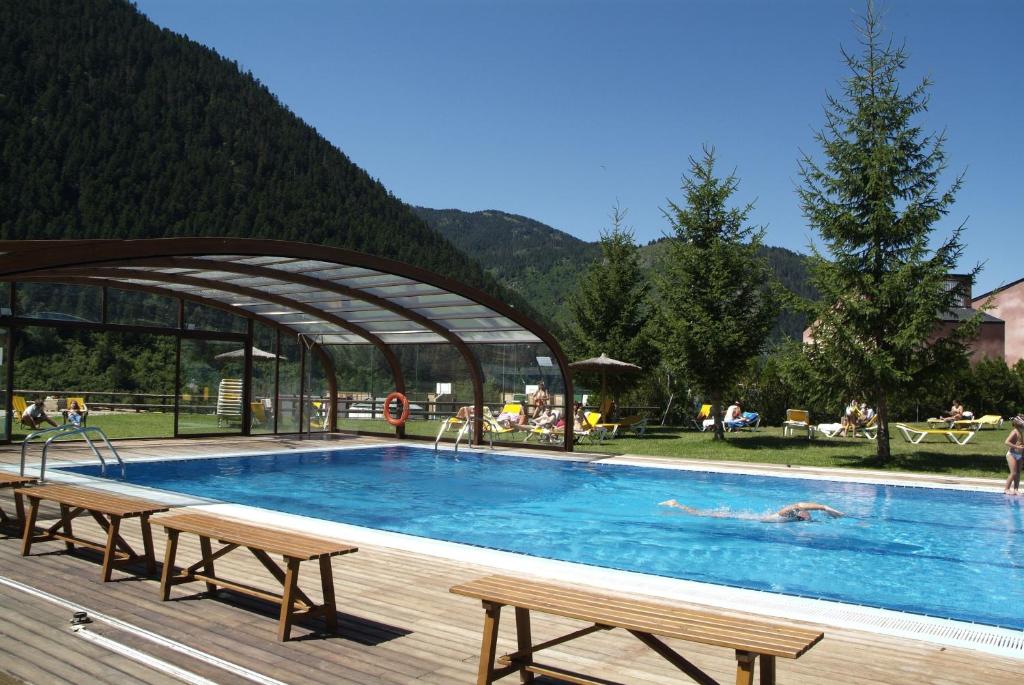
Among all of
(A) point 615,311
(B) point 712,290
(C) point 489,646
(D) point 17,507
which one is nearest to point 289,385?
(A) point 615,311

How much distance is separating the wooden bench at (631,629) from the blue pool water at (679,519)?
3191 millimetres

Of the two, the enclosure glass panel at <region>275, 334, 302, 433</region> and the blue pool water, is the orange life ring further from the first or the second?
the blue pool water

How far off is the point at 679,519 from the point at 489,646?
7368 millimetres

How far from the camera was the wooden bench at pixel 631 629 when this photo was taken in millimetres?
3301

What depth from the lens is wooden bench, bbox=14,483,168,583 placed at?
5738 mm

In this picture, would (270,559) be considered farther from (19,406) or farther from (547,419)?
(547,419)

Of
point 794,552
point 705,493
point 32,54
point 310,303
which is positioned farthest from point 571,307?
point 32,54

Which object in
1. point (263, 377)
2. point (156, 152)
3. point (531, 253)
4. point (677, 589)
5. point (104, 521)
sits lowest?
point (677, 589)

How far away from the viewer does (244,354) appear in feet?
60.3

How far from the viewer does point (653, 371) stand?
24.3 metres

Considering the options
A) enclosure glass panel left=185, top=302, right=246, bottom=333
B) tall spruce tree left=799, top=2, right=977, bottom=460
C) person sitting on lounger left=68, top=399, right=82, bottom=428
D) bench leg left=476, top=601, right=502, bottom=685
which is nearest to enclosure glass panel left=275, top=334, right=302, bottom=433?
enclosure glass panel left=185, top=302, right=246, bottom=333

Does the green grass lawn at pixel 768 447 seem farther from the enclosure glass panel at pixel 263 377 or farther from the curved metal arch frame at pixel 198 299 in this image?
the curved metal arch frame at pixel 198 299

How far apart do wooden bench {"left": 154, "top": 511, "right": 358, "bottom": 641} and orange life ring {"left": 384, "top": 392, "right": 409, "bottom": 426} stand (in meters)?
12.4

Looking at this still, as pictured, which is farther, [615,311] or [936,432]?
[615,311]
